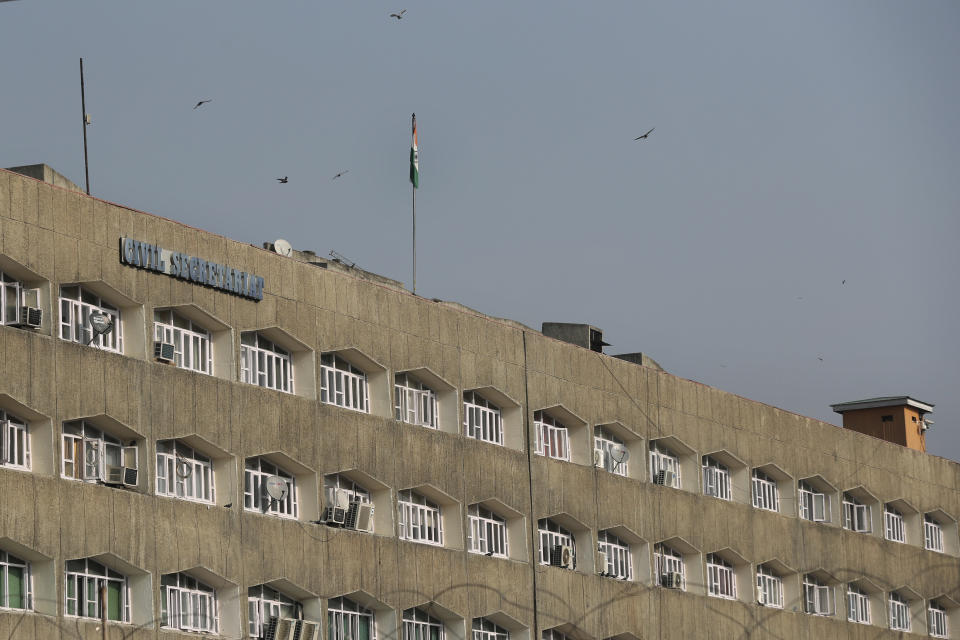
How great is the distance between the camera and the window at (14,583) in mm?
32781

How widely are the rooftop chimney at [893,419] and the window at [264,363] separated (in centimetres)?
3142

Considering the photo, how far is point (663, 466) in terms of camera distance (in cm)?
5169

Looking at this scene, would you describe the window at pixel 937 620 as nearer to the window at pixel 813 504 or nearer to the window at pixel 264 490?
the window at pixel 813 504

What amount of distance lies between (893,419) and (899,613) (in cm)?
797

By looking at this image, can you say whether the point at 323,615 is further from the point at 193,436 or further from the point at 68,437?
the point at 68,437

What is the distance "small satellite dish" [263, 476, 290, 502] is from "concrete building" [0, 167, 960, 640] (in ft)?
0.17

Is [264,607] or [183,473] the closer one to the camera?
[183,473]

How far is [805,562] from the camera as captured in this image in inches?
2216

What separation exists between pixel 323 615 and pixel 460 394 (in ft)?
23.9

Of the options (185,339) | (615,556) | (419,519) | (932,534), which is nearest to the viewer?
(185,339)

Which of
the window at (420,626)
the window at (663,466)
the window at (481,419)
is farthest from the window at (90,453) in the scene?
the window at (663,466)

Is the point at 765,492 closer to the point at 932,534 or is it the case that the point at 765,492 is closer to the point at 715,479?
the point at 715,479

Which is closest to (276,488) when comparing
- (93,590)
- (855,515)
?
(93,590)

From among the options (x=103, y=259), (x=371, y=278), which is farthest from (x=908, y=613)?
(x=103, y=259)
